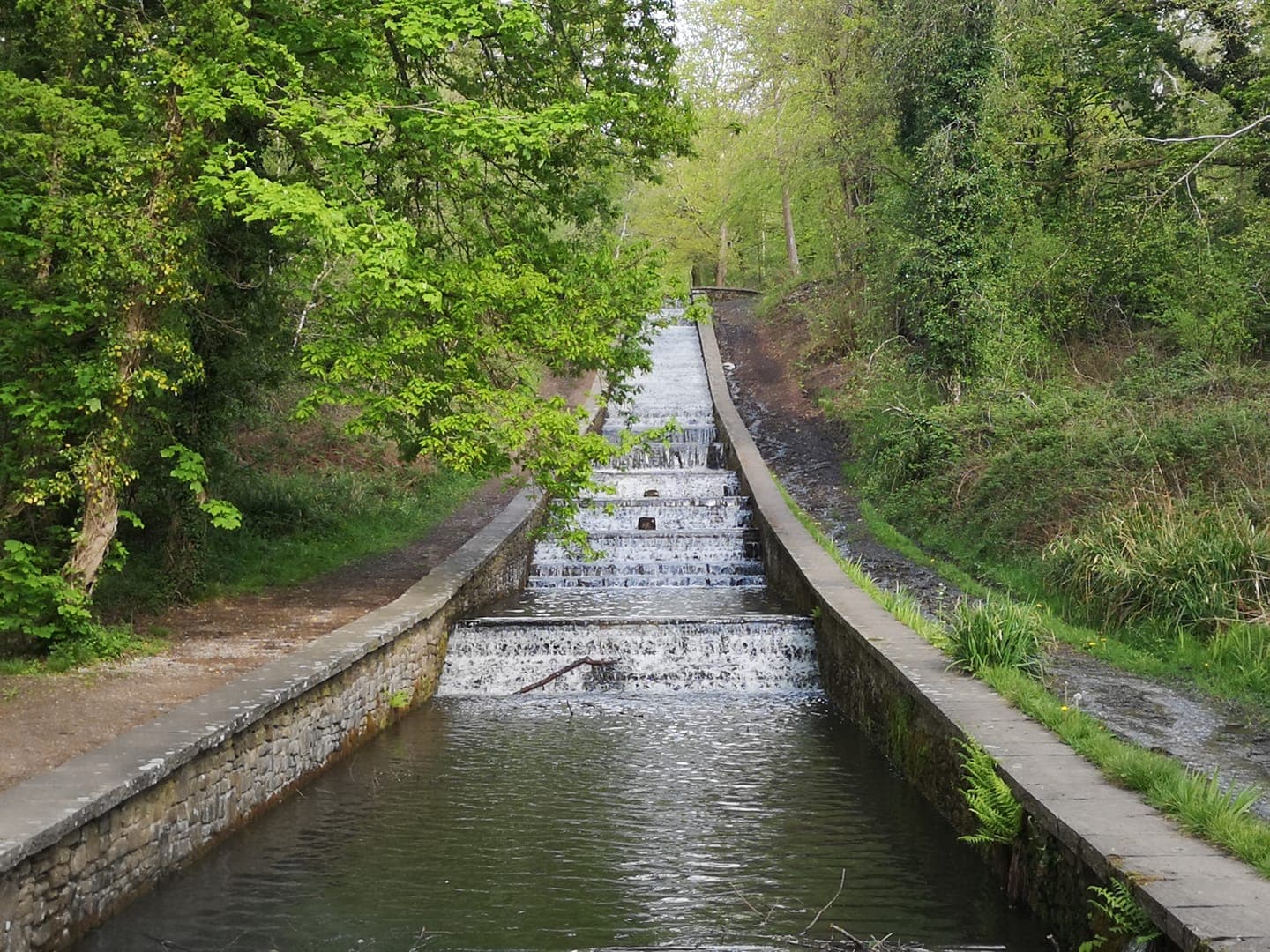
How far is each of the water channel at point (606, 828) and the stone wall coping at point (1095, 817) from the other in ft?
2.31

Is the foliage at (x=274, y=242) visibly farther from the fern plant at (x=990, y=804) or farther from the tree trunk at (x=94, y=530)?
the fern plant at (x=990, y=804)

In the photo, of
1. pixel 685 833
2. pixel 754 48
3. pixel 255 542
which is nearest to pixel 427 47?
pixel 685 833

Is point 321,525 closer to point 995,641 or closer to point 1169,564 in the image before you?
point 995,641

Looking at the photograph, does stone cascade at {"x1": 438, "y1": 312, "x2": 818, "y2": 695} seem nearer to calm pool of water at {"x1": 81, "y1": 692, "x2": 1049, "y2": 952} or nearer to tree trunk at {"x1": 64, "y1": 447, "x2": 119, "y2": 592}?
calm pool of water at {"x1": 81, "y1": 692, "x2": 1049, "y2": 952}

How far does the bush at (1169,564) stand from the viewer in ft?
30.6

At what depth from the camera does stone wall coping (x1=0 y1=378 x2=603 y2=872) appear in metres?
5.14

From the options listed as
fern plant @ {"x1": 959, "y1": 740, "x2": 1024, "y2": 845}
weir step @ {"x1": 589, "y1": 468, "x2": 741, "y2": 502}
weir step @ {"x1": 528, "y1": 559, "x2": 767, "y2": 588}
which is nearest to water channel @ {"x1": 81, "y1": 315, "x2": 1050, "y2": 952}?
fern plant @ {"x1": 959, "y1": 740, "x2": 1024, "y2": 845}

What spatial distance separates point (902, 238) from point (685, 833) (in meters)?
13.5

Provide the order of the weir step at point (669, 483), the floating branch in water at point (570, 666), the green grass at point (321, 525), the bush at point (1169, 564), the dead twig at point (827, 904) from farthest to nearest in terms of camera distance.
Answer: the weir step at point (669, 483), the green grass at point (321, 525), the floating branch in water at point (570, 666), the bush at point (1169, 564), the dead twig at point (827, 904)

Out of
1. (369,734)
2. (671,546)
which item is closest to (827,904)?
(369,734)

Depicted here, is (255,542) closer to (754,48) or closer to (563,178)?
(563,178)

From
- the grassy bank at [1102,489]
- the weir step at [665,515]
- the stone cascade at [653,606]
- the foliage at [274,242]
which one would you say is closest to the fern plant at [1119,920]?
the grassy bank at [1102,489]

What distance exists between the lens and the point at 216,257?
10508mm

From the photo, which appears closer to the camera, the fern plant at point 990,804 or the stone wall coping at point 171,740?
the stone wall coping at point 171,740
